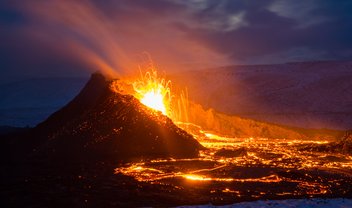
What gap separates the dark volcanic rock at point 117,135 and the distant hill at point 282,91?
3571cm

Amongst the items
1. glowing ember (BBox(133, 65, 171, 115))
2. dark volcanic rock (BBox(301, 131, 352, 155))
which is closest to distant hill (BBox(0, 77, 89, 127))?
glowing ember (BBox(133, 65, 171, 115))

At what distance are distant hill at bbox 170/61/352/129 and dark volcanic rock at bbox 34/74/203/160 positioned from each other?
117 feet

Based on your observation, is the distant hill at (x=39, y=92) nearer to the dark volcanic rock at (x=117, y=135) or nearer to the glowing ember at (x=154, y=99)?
the glowing ember at (x=154, y=99)

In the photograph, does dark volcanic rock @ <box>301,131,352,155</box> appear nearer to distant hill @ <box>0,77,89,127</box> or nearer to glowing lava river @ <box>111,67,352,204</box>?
glowing lava river @ <box>111,67,352,204</box>

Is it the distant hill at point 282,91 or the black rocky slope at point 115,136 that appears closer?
the black rocky slope at point 115,136

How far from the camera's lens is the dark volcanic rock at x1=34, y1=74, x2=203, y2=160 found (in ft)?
98.9

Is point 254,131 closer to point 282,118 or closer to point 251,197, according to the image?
point 282,118

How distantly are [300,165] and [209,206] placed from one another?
1227 centimetres

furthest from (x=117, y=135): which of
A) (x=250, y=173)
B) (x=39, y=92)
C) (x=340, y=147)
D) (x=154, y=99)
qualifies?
(x=39, y=92)

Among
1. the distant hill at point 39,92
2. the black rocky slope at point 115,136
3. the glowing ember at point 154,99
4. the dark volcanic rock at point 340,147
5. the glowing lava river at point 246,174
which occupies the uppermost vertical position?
the distant hill at point 39,92

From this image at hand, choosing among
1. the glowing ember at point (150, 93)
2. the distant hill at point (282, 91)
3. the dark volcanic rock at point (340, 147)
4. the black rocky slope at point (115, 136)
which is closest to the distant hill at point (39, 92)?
the distant hill at point (282, 91)

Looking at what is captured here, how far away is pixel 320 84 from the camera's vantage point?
9831 centimetres

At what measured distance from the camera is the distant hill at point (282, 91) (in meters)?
71.0

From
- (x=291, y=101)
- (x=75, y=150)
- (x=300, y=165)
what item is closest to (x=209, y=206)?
(x=300, y=165)
